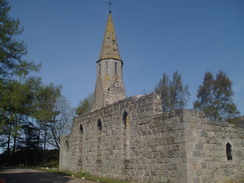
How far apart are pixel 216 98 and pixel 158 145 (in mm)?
27129

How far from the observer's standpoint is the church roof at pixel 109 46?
31795 mm

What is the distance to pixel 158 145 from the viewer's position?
35.3ft

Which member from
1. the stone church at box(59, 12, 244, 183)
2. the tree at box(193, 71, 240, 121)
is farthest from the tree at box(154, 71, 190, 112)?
the stone church at box(59, 12, 244, 183)

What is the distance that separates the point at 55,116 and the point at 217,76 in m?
25.3

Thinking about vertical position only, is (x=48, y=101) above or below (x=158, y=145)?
above

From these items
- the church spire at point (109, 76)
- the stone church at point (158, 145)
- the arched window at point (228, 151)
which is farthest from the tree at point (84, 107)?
the arched window at point (228, 151)

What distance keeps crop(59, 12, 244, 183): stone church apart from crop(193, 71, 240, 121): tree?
22335 mm

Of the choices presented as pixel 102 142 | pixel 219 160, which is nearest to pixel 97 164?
pixel 102 142

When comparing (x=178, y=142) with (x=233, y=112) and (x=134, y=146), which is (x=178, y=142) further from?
(x=233, y=112)

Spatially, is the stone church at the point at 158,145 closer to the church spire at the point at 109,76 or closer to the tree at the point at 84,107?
the church spire at the point at 109,76

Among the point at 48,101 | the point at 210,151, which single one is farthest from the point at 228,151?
the point at 48,101

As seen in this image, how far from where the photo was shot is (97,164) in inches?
607

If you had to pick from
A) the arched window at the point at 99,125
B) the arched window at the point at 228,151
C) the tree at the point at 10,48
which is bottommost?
the arched window at the point at 228,151

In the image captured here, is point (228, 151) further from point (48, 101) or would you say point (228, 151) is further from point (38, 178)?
point (48, 101)
